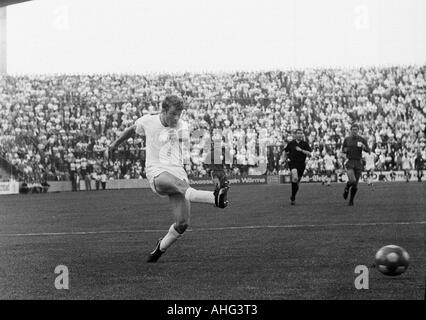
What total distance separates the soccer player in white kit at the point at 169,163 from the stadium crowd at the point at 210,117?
84.5 ft

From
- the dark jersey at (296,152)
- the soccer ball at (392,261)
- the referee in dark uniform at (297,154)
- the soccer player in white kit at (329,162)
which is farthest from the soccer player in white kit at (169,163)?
the soccer player in white kit at (329,162)

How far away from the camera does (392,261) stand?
23.9 feet

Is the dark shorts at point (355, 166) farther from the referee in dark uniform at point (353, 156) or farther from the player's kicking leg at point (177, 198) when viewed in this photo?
the player's kicking leg at point (177, 198)

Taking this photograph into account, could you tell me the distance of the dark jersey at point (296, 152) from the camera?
68.7 feet

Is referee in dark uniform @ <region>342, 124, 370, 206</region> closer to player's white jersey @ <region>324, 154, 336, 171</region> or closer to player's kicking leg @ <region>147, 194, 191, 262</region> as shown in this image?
player's kicking leg @ <region>147, 194, 191, 262</region>

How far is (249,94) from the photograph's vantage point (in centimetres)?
3994

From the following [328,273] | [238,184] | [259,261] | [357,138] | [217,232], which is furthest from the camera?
[238,184]

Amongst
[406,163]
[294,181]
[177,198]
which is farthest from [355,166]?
[406,163]

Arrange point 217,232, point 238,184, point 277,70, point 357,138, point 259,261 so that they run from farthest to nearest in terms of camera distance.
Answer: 1. point 277,70
2. point 238,184
3. point 357,138
4. point 217,232
5. point 259,261

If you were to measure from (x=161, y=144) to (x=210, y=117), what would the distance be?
92.4ft

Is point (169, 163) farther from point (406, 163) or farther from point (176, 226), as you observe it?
point (406, 163)

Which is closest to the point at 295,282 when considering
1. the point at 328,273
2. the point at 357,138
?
the point at 328,273

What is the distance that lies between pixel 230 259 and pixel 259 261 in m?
0.41
